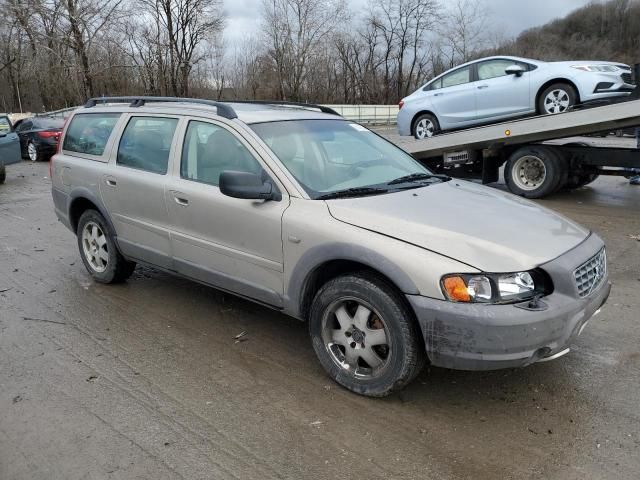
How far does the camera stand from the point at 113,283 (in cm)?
546

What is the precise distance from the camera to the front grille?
3119 mm

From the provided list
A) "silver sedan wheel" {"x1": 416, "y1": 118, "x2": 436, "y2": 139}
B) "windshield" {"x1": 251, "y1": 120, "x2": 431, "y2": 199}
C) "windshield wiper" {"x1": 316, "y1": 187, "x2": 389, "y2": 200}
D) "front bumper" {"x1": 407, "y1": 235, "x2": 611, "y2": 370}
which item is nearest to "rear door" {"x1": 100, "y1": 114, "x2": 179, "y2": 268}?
"windshield" {"x1": 251, "y1": 120, "x2": 431, "y2": 199}

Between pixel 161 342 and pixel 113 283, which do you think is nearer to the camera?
pixel 161 342

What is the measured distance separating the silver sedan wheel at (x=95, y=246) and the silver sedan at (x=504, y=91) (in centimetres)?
799

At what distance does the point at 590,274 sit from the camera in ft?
10.7

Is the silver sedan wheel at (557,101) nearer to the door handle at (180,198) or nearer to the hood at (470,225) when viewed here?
the hood at (470,225)

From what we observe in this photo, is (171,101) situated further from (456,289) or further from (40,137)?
(40,137)

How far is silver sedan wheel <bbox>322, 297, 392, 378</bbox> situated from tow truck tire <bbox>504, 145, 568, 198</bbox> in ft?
21.8

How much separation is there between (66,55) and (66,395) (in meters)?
36.2

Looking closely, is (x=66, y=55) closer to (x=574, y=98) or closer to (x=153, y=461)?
(x=574, y=98)

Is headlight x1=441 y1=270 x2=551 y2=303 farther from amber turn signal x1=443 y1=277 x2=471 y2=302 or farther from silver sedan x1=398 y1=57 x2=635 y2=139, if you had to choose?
silver sedan x1=398 y1=57 x2=635 y2=139

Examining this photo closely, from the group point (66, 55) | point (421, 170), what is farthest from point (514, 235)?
point (66, 55)

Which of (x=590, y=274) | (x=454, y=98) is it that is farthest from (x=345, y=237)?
(x=454, y=98)

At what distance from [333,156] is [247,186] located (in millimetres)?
867
